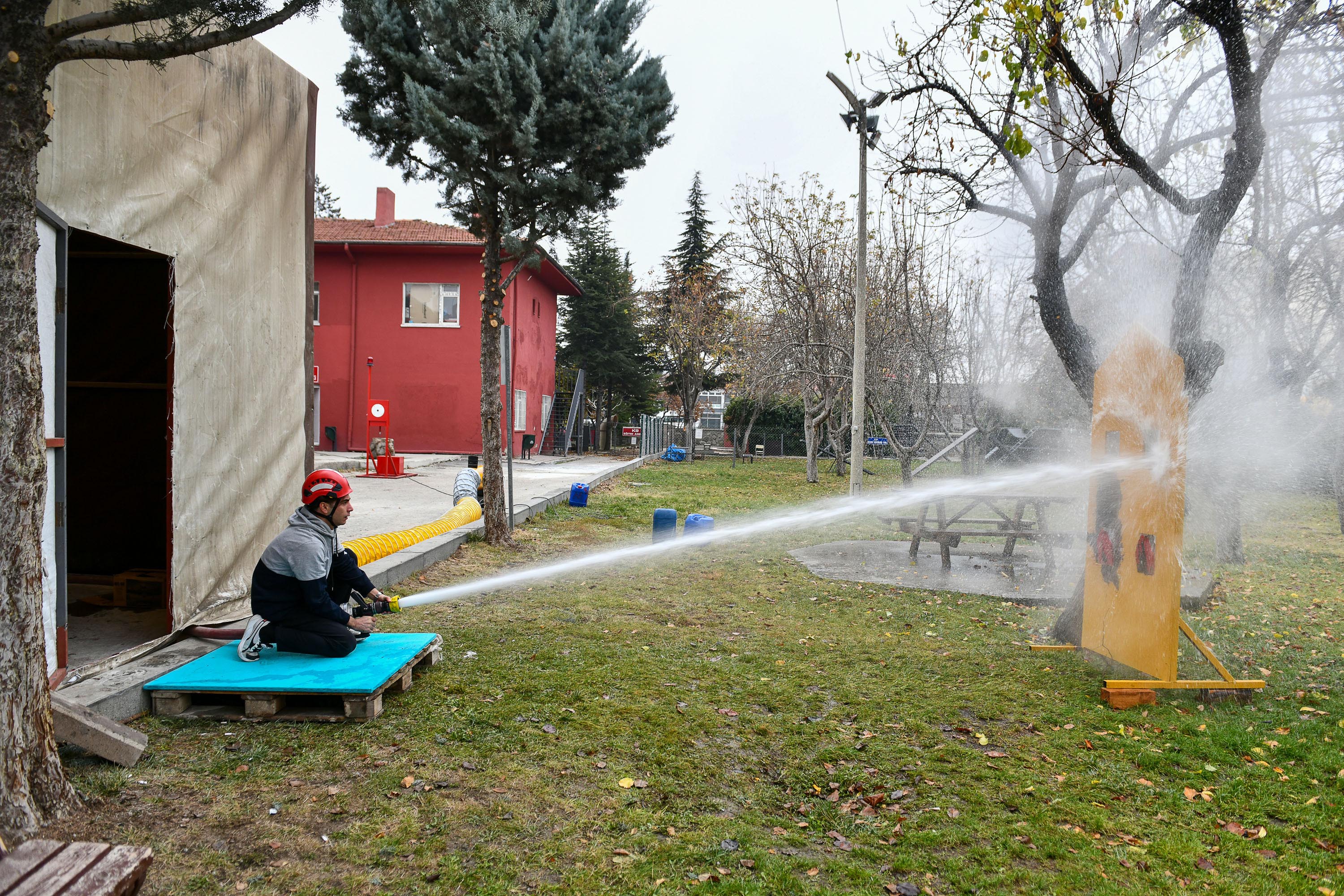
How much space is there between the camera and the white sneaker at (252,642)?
450 cm

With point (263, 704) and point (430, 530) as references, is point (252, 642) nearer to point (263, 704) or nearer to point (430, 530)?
point (263, 704)

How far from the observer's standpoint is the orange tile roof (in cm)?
2341

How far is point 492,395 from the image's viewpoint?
9961 mm

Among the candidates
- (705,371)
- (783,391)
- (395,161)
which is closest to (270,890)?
(395,161)

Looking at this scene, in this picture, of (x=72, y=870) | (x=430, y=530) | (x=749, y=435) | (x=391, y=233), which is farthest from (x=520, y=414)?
(x=72, y=870)

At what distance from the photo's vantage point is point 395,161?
9461mm

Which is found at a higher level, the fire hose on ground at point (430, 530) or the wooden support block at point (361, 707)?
the fire hose on ground at point (430, 530)

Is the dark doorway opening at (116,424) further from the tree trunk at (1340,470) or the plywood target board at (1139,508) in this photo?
the tree trunk at (1340,470)

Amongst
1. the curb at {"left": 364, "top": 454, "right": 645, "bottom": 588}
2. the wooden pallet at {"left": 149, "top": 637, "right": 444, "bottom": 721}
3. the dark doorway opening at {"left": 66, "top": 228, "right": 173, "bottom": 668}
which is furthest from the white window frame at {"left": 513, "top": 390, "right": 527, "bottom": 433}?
the wooden pallet at {"left": 149, "top": 637, "right": 444, "bottom": 721}

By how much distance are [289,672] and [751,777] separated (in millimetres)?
2520

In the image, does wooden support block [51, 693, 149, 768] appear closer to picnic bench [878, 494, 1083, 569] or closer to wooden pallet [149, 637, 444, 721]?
wooden pallet [149, 637, 444, 721]

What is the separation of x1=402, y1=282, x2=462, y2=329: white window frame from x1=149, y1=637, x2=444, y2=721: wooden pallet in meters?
20.9

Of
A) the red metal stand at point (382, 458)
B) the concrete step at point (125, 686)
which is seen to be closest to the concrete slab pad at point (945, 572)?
the concrete step at point (125, 686)

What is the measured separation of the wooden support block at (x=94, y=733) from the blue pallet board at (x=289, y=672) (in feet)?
1.93
